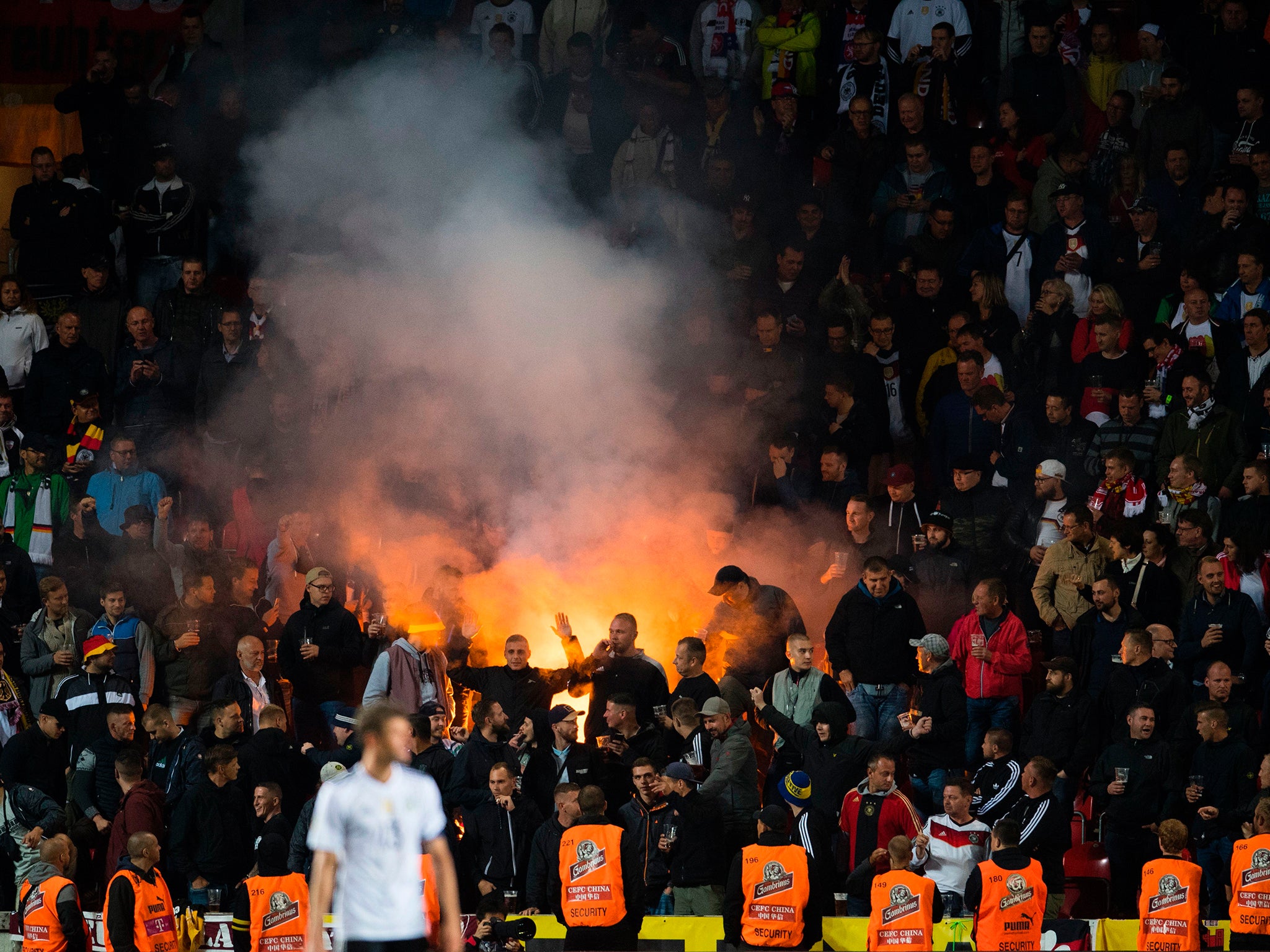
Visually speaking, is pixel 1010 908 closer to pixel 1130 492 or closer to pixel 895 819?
pixel 895 819

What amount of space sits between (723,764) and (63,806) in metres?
4.09

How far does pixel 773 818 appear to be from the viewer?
877cm

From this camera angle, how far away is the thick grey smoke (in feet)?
41.1

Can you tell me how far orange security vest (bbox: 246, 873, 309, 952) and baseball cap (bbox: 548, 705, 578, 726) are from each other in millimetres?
1694

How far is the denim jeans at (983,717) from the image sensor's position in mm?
10430

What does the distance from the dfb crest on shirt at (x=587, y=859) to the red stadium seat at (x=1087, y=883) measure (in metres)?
2.60

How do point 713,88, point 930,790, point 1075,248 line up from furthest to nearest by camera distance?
point 713,88 → point 1075,248 → point 930,790

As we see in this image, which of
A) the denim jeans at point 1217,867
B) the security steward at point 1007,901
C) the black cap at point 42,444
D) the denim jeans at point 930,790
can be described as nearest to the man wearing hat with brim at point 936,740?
the denim jeans at point 930,790

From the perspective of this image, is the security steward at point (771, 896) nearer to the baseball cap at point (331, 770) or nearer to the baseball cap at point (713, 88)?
the baseball cap at point (331, 770)

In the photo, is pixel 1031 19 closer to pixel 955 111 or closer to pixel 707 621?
pixel 955 111

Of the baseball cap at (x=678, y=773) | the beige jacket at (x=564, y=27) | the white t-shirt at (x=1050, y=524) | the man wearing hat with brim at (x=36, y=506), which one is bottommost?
the baseball cap at (x=678, y=773)

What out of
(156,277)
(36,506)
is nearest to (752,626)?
(36,506)

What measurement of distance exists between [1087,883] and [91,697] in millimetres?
5969

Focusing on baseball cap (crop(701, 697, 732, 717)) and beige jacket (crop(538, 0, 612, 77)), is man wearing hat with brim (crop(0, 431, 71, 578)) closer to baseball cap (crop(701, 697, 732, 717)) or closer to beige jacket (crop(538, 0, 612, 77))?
baseball cap (crop(701, 697, 732, 717))
